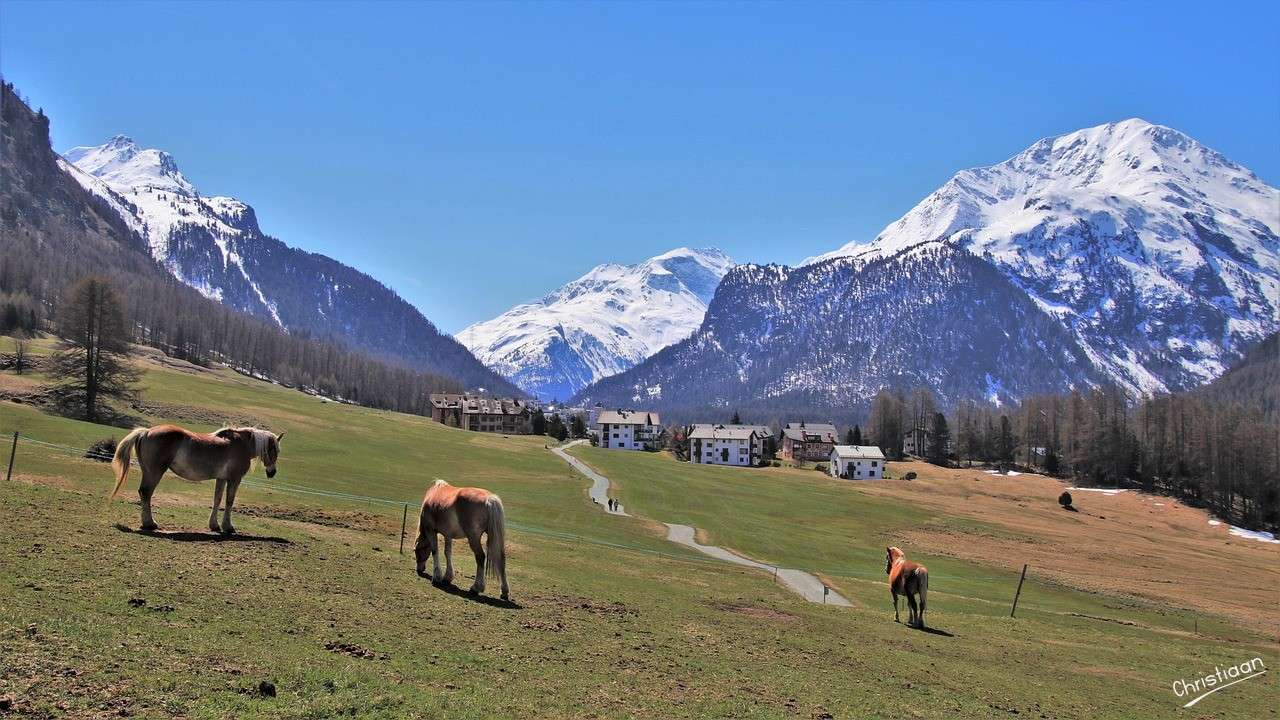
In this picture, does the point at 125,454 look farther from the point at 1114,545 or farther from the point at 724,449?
the point at 724,449

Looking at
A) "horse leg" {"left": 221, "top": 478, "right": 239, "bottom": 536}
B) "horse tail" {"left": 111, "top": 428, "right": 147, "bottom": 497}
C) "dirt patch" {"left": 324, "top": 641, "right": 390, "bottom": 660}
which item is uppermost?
"horse tail" {"left": 111, "top": 428, "right": 147, "bottom": 497}

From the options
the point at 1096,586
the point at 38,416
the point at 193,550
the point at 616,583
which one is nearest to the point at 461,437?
the point at 38,416

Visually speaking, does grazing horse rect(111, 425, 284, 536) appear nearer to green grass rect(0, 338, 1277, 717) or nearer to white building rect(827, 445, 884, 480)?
green grass rect(0, 338, 1277, 717)

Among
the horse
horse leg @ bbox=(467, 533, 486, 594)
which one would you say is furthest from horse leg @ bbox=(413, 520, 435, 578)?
the horse

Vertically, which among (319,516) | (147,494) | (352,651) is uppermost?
(147,494)

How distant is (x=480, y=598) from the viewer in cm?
2262

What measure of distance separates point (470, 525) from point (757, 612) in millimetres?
12614

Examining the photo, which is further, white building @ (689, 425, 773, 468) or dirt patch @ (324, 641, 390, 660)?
white building @ (689, 425, 773, 468)

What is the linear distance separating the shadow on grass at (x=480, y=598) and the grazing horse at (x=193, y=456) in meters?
5.87

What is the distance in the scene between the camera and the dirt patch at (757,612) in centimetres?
2880

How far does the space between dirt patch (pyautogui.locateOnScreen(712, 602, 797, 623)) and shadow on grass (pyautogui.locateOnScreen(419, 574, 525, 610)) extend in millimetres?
9959

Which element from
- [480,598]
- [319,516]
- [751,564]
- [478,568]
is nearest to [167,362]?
[319,516]

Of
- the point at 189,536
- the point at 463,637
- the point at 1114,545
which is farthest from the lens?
the point at 1114,545

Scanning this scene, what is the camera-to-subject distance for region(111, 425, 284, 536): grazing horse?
72.4 feet
